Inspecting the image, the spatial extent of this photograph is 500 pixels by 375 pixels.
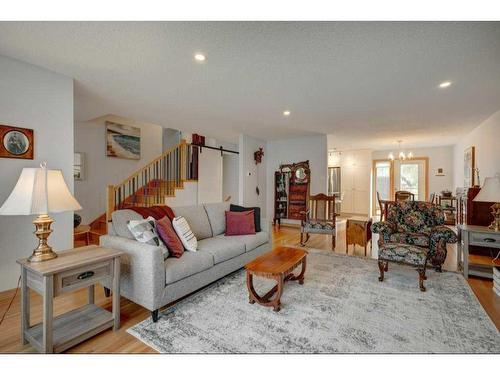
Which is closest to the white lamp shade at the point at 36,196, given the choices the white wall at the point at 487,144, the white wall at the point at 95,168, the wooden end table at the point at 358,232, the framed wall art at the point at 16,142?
the framed wall art at the point at 16,142

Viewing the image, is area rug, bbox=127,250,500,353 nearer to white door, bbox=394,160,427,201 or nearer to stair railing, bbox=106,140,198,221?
stair railing, bbox=106,140,198,221

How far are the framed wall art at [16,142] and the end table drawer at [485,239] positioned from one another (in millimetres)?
5171

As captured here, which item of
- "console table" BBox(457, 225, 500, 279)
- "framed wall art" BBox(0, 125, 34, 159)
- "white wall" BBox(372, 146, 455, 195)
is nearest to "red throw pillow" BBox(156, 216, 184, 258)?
"framed wall art" BBox(0, 125, 34, 159)

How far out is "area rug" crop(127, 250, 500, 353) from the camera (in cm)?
167

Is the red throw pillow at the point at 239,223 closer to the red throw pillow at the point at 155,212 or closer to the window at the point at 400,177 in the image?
the red throw pillow at the point at 155,212

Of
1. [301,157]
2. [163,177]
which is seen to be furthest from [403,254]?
[163,177]

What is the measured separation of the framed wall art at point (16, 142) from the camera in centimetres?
238

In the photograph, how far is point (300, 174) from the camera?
21.6 feet

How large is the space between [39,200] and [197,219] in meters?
1.65

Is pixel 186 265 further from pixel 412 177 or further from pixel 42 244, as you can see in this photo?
pixel 412 177

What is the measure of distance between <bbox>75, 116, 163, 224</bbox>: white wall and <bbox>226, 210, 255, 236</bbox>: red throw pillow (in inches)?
148
